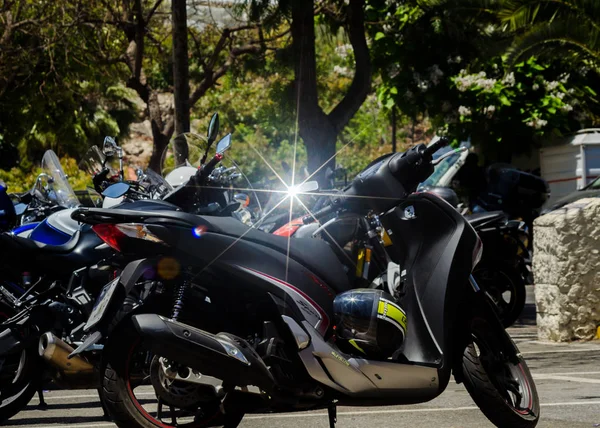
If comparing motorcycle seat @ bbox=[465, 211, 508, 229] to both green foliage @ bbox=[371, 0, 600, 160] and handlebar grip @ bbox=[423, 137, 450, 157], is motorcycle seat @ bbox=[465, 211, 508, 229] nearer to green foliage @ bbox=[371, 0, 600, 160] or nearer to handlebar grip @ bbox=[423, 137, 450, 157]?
handlebar grip @ bbox=[423, 137, 450, 157]

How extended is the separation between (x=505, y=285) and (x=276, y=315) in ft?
20.2

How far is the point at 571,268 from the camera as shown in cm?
938

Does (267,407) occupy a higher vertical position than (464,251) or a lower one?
lower

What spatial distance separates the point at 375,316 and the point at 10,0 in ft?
48.2

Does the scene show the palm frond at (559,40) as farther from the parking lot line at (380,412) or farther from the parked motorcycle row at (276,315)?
the parked motorcycle row at (276,315)

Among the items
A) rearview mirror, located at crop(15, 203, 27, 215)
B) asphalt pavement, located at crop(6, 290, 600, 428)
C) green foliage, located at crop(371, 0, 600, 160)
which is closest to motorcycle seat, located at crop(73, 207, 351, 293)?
asphalt pavement, located at crop(6, 290, 600, 428)

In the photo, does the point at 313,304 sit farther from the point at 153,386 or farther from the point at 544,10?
the point at 544,10

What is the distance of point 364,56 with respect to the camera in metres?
16.7

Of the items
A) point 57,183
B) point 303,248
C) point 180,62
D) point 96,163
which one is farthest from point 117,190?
point 180,62

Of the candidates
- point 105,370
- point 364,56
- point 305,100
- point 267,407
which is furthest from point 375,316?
point 364,56

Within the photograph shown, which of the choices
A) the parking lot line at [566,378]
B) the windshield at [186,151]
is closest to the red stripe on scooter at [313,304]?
the windshield at [186,151]

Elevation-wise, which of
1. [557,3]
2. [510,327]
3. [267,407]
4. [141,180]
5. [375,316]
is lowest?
[510,327]

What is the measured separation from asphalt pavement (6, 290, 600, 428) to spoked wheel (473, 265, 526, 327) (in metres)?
2.12

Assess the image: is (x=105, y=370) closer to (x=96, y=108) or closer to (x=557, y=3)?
(x=557, y=3)
